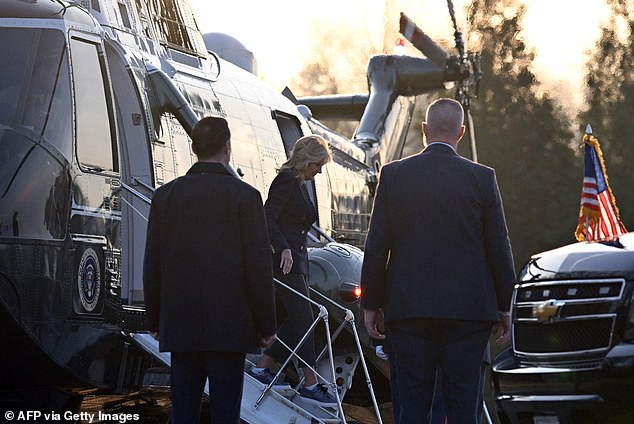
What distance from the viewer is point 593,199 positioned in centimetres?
1046

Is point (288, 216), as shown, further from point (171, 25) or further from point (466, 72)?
point (466, 72)

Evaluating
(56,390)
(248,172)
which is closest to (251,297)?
(56,390)

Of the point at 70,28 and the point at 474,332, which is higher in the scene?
the point at 70,28

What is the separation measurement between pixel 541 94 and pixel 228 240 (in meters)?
33.3

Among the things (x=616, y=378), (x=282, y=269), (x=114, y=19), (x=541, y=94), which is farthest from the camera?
(x=541, y=94)

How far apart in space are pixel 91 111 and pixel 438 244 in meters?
3.38

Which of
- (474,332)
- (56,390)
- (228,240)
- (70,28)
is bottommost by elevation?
(56,390)

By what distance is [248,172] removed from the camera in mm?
11438

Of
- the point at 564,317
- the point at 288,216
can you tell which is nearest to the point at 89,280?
the point at 288,216

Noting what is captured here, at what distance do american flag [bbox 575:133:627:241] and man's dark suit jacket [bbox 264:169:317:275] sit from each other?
2.41 meters

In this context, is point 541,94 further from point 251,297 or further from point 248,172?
point 251,297

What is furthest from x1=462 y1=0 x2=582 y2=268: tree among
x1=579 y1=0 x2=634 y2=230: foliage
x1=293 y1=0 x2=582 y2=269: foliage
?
x1=579 y1=0 x2=634 y2=230: foliage

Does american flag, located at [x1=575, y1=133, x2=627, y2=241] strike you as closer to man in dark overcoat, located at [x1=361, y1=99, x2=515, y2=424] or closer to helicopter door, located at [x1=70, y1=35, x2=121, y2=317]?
helicopter door, located at [x1=70, y1=35, x2=121, y2=317]

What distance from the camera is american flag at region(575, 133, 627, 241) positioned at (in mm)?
10328
